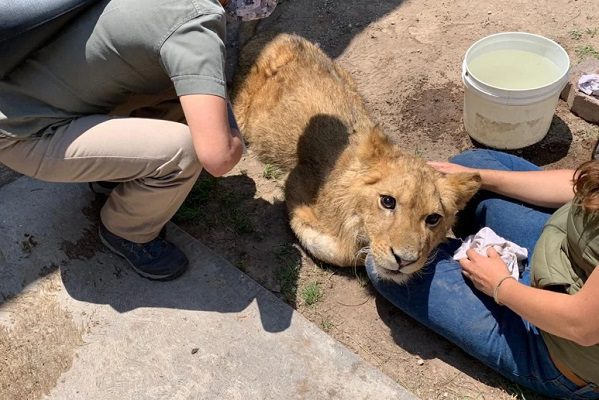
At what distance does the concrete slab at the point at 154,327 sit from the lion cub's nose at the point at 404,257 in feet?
1.98

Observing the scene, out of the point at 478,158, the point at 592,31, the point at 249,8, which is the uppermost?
the point at 249,8

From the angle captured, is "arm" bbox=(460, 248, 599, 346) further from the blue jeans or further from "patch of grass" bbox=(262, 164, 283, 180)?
"patch of grass" bbox=(262, 164, 283, 180)

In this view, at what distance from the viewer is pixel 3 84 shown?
302 centimetres

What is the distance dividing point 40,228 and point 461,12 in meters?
4.10

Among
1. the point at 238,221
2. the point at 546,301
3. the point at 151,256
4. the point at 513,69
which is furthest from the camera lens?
the point at 513,69

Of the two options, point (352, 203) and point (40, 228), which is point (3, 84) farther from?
point (352, 203)

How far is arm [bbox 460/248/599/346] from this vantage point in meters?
2.45

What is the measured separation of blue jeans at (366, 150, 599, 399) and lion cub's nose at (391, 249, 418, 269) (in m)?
0.29

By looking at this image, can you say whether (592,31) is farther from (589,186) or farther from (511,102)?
(589,186)

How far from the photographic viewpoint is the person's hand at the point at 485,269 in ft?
10.1

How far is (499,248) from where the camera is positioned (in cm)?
338

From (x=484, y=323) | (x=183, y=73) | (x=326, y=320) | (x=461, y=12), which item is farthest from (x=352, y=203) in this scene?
(x=461, y=12)

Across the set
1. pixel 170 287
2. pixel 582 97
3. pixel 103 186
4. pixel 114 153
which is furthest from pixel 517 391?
pixel 103 186

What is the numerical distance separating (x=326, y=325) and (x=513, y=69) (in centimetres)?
231
